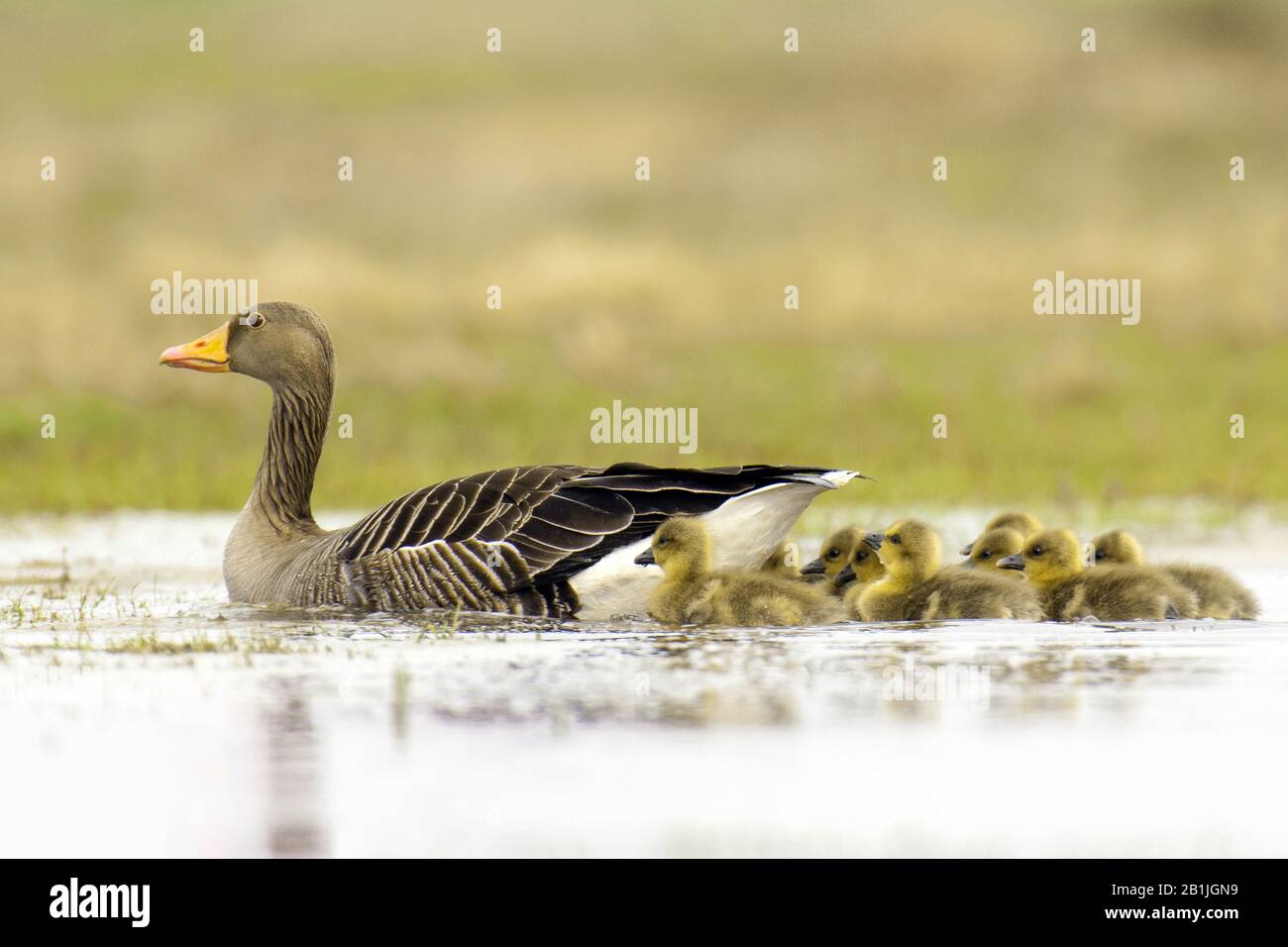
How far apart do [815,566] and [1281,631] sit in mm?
2382

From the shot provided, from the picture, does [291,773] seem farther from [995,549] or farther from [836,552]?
[995,549]

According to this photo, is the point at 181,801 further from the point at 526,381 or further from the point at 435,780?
the point at 526,381

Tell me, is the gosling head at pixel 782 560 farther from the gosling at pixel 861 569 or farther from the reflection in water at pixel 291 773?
the reflection in water at pixel 291 773

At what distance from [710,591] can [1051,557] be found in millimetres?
1651

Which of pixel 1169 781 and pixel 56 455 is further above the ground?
pixel 56 455

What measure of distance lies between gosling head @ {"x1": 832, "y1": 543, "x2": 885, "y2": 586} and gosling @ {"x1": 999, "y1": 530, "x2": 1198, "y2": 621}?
595mm

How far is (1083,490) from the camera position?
1434 centimetres

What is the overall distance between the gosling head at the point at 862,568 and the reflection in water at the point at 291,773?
3138 mm

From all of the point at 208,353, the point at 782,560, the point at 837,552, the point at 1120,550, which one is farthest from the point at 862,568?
the point at 208,353

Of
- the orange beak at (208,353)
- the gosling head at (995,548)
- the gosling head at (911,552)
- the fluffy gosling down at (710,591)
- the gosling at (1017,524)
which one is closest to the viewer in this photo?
the fluffy gosling down at (710,591)

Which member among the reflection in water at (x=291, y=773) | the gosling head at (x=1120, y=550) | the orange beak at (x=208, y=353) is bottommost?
the reflection in water at (x=291, y=773)

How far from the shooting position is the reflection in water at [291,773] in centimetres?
523

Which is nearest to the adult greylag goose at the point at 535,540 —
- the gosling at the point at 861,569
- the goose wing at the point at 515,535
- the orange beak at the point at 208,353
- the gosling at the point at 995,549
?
the goose wing at the point at 515,535

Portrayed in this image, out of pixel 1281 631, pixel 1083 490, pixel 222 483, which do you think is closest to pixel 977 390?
pixel 1083 490
